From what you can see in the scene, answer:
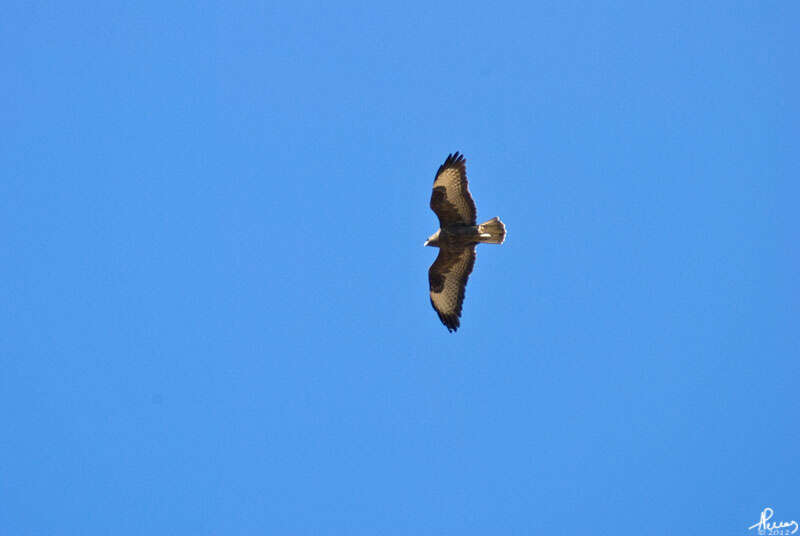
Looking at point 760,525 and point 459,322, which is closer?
point 459,322

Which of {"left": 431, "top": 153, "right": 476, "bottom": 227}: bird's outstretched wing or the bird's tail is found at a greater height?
{"left": 431, "top": 153, "right": 476, "bottom": 227}: bird's outstretched wing

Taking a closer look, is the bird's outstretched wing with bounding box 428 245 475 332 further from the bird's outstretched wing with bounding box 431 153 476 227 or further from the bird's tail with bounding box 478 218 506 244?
the bird's outstretched wing with bounding box 431 153 476 227

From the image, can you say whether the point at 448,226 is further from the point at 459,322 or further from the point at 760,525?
the point at 760,525

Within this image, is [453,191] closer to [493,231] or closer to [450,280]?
[493,231]

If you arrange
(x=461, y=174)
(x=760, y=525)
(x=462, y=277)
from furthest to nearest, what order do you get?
(x=760, y=525), (x=462, y=277), (x=461, y=174)

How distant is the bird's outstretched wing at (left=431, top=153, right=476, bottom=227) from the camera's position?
42.7ft

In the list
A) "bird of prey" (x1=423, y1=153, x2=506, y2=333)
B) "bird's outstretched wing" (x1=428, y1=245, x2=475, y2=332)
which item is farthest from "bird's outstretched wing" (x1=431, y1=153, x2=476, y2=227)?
"bird's outstretched wing" (x1=428, y1=245, x2=475, y2=332)

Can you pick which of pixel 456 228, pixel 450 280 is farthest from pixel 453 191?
pixel 450 280

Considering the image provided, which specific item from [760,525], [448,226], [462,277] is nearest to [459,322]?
[462,277]

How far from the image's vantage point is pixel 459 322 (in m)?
14.3

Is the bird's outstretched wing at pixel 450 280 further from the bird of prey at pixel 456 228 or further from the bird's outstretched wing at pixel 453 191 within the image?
the bird's outstretched wing at pixel 453 191

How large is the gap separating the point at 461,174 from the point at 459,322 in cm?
280

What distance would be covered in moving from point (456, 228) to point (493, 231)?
0.61m

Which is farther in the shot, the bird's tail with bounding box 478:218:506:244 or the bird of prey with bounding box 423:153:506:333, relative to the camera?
the bird's tail with bounding box 478:218:506:244
